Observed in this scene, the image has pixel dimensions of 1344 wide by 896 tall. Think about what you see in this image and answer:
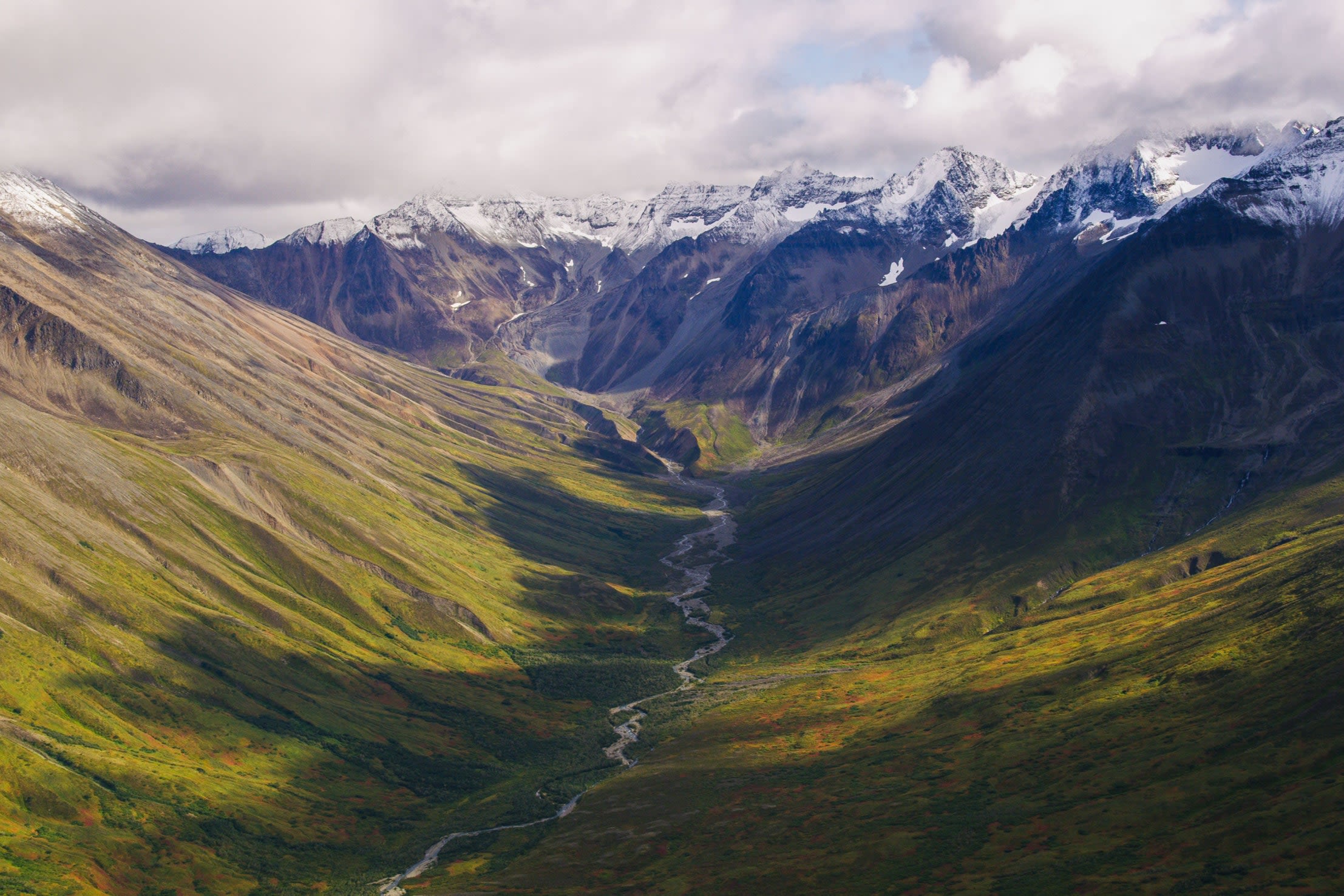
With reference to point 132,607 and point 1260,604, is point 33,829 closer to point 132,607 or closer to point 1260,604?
point 132,607

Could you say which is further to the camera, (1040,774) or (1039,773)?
(1039,773)

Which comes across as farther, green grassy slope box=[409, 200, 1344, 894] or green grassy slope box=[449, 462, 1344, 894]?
green grassy slope box=[409, 200, 1344, 894]

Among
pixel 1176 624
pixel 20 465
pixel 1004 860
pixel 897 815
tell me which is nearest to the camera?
pixel 1004 860

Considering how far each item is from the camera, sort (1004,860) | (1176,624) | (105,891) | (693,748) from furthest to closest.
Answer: (693,748)
(1176,624)
(105,891)
(1004,860)

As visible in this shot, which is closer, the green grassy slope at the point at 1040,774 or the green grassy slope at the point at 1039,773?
the green grassy slope at the point at 1040,774

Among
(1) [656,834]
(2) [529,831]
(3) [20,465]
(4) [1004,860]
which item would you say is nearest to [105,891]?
(2) [529,831]

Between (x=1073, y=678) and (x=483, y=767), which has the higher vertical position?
(x=1073, y=678)

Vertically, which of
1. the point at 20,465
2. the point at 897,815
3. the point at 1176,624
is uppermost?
the point at 20,465

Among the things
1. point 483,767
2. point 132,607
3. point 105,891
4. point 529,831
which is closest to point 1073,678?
point 529,831

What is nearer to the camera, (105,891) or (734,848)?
(105,891)
